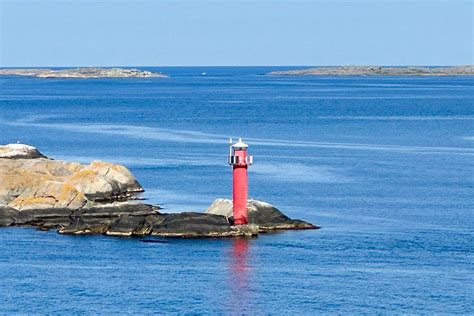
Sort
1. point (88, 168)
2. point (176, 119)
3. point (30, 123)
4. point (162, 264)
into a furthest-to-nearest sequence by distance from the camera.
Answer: point (176, 119) → point (30, 123) → point (88, 168) → point (162, 264)

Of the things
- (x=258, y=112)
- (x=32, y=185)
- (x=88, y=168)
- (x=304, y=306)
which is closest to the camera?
(x=304, y=306)

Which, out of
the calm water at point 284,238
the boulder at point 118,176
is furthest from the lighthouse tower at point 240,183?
the boulder at point 118,176

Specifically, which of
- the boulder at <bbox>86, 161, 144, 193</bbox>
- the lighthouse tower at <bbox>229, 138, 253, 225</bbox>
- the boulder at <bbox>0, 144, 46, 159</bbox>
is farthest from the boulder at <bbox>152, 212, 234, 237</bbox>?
the boulder at <bbox>0, 144, 46, 159</bbox>

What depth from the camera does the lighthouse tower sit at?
4509 cm

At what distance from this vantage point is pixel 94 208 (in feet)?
159

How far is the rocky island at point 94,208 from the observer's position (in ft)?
148

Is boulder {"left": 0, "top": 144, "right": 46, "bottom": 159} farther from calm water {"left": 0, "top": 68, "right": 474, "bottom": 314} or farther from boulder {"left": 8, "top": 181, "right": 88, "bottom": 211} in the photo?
boulder {"left": 8, "top": 181, "right": 88, "bottom": 211}

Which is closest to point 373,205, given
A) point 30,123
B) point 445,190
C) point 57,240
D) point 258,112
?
point 445,190

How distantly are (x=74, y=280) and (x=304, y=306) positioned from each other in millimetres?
7470

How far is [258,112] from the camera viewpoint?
129m

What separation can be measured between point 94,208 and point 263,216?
666cm

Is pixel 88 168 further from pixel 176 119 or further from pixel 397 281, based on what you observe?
pixel 176 119

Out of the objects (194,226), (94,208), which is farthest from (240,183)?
(94,208)

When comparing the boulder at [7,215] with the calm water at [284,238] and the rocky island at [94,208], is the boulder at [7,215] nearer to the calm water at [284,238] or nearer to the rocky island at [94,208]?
the rocky island at [94,208]
